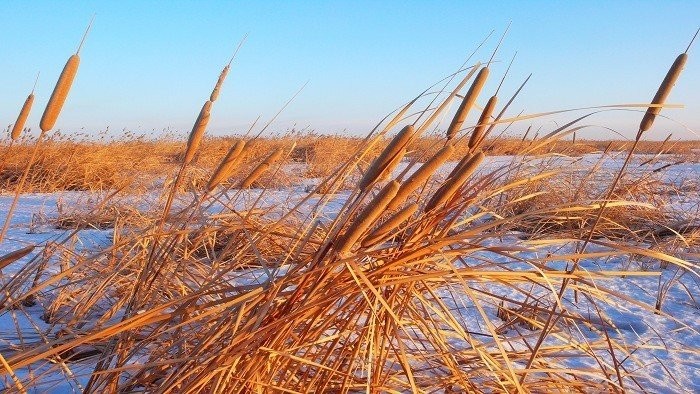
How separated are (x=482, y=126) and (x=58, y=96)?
56 centimetres

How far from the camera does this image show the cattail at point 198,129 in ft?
2.65

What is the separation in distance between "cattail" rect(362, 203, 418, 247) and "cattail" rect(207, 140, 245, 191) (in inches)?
8.7

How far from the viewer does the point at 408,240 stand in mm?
818

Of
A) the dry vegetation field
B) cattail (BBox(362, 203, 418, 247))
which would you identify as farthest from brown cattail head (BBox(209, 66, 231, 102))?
cattail (BBox(362, 203, 418, 247))

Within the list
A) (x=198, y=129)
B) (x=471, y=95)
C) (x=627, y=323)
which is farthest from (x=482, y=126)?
(x=627, y=323)

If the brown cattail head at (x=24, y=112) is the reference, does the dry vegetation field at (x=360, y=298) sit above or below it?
below

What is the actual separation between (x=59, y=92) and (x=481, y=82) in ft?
1.74

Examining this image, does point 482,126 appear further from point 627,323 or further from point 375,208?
point 627,323

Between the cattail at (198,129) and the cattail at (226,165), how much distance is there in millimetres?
45

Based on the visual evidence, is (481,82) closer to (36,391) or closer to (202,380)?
(202,380)

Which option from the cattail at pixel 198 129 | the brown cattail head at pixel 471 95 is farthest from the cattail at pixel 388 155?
the cattail at pixel 198 129

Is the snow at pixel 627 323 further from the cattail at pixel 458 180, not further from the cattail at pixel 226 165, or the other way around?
the cattail at pixel 226 165

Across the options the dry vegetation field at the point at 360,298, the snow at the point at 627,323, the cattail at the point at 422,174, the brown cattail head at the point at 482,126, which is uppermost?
the brown cattail head at the point at 482,126

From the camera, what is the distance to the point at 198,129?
82cm
